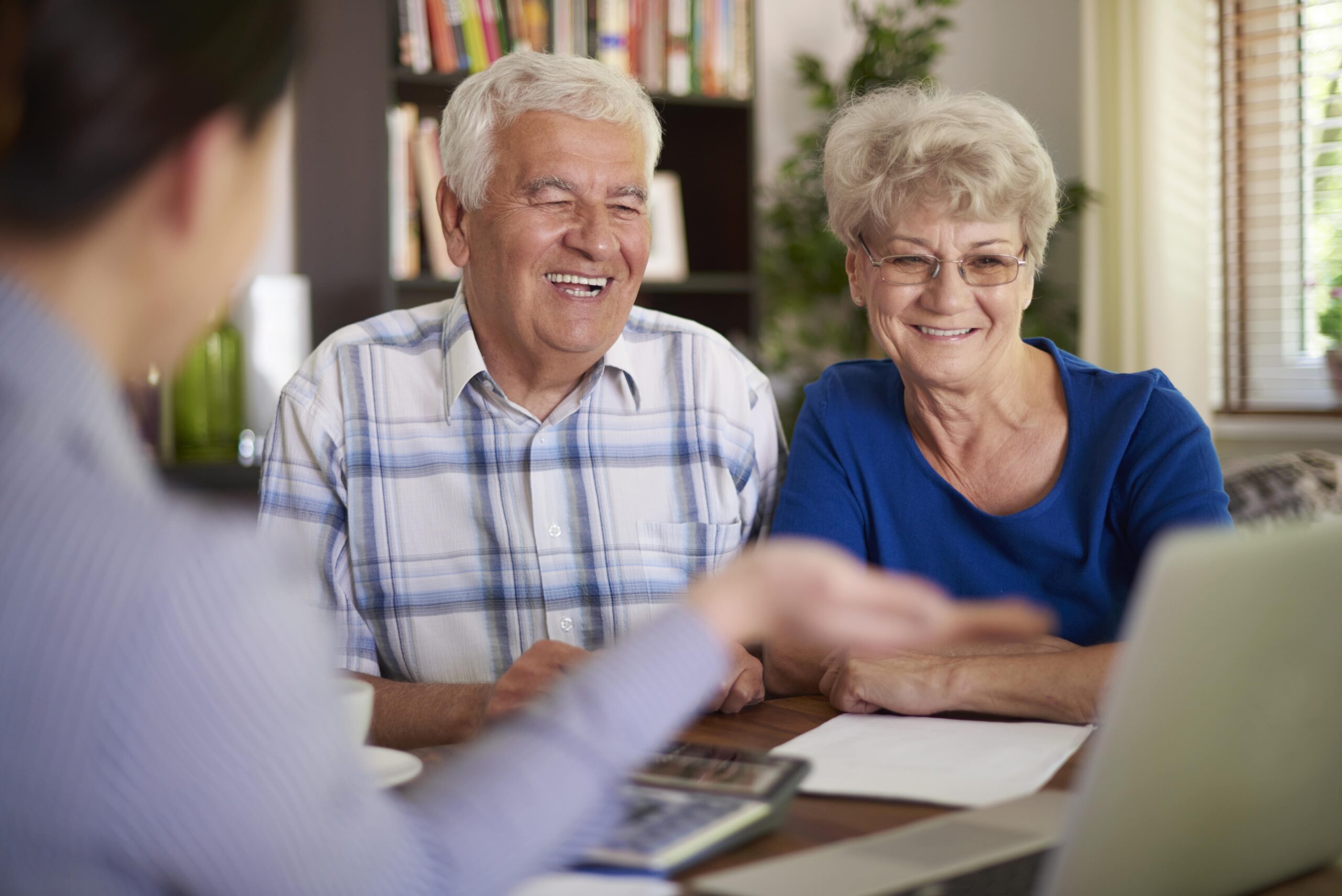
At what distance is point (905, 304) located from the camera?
1.61m

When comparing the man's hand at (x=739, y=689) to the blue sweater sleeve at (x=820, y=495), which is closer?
the man's hand at (x=739, y=689)

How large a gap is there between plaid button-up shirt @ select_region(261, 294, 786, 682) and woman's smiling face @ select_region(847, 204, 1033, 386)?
280 mm

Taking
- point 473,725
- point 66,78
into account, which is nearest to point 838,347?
point 473,725

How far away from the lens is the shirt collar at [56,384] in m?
0.53

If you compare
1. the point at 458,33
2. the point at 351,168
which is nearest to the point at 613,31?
the point at 458,33

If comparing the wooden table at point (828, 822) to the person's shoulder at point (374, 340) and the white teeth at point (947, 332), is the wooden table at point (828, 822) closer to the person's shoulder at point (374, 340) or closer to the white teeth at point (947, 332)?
the white teeth at point (947, 332)

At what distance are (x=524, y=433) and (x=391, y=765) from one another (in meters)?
0.82

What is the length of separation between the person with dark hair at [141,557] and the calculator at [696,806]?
175 millimetres

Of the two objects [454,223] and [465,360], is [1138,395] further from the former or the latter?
[454,223]

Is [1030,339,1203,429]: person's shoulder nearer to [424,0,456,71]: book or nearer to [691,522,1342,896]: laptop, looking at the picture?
[691,522,1342,896]: laptop

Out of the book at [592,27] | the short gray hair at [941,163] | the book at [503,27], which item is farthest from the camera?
the book at [592,27]

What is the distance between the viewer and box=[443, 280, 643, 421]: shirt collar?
166 centimetres

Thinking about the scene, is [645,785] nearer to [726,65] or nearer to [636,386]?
[636,386]

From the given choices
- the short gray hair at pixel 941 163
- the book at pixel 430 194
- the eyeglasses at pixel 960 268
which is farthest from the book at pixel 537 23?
the eyeglasses at pixel 960 268
